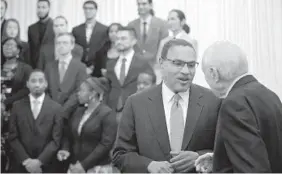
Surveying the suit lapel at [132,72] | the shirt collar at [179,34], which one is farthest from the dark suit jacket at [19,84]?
the shirt collar at [179,34]

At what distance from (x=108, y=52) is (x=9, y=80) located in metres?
1.48

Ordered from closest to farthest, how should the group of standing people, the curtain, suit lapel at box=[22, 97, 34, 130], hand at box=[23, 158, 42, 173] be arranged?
the curtain, the group of standing people, hand at box=[23, 158, 42, 173], suit lapel at box=[22, 97, 34, 130]

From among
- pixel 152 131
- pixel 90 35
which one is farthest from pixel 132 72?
pixel 152 131

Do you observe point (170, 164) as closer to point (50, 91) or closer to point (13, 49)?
point (50, 91)

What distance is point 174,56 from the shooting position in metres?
3.81

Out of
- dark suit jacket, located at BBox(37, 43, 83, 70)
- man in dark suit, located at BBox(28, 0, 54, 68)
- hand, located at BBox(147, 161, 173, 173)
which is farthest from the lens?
man in dark suit, located at BBox(28, 0, 54, 68)

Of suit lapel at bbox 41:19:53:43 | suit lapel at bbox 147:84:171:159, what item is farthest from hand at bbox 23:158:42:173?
suit lapel at bbox 147:84:171:159

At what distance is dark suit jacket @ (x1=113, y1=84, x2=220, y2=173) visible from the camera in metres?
3.56

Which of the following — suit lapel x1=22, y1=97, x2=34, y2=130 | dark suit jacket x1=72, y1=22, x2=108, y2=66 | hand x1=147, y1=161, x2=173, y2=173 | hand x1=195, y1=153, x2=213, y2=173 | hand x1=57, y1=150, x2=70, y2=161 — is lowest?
hand x1=57, y1=150, x2=70, y2=161

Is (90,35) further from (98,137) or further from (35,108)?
(98,137)

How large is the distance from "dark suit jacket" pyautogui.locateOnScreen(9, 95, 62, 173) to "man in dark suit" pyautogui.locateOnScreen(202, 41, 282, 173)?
12.6 feet

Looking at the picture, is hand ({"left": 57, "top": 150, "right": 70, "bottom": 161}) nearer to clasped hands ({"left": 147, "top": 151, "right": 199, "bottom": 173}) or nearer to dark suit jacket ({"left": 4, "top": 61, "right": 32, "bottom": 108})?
dark suit jacket ({"left": 4, "top": 61, "right": 32, "bottom": 108})

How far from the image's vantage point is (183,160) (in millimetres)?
3559

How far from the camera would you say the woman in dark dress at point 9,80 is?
655 cm
